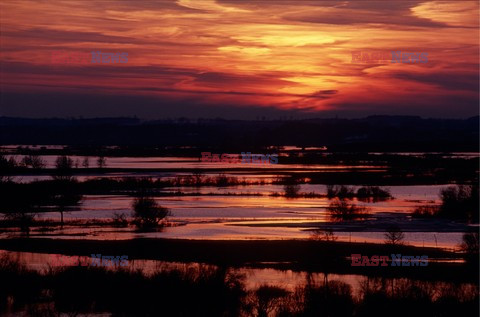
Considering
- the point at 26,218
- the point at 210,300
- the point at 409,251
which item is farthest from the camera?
the point at 26,218

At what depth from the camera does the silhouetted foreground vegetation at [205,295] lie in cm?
2234

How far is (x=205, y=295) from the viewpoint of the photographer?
23984mm

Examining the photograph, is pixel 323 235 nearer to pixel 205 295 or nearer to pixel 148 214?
pixel 148 214

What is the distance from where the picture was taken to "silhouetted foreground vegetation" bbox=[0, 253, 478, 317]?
2234 cm

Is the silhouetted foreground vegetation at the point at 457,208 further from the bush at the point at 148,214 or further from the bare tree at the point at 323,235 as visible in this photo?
the bush at the point at 148,214

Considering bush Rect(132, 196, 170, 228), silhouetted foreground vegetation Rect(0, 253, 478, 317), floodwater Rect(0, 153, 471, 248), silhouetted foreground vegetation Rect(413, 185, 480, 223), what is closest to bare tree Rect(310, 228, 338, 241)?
floodwater Rect(0, 153, 471, 248)

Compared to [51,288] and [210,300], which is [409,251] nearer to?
[210,300]

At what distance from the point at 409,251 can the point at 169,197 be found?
30266 millimetres

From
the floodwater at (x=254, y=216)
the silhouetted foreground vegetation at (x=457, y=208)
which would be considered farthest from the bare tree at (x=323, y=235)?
the silhouetted foreground vegetation at (x=457, y=208)

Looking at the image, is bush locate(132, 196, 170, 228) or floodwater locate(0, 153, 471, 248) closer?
floodwater locate(0, 153, 471, 248)

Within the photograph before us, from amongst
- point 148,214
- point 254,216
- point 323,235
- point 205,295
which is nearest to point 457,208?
point 254,216

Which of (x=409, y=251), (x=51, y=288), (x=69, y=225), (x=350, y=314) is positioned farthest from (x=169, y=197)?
(x=350, y=314)

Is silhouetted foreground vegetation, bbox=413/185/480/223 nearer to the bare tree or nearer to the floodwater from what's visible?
A: the floodwater

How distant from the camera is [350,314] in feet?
72.3
